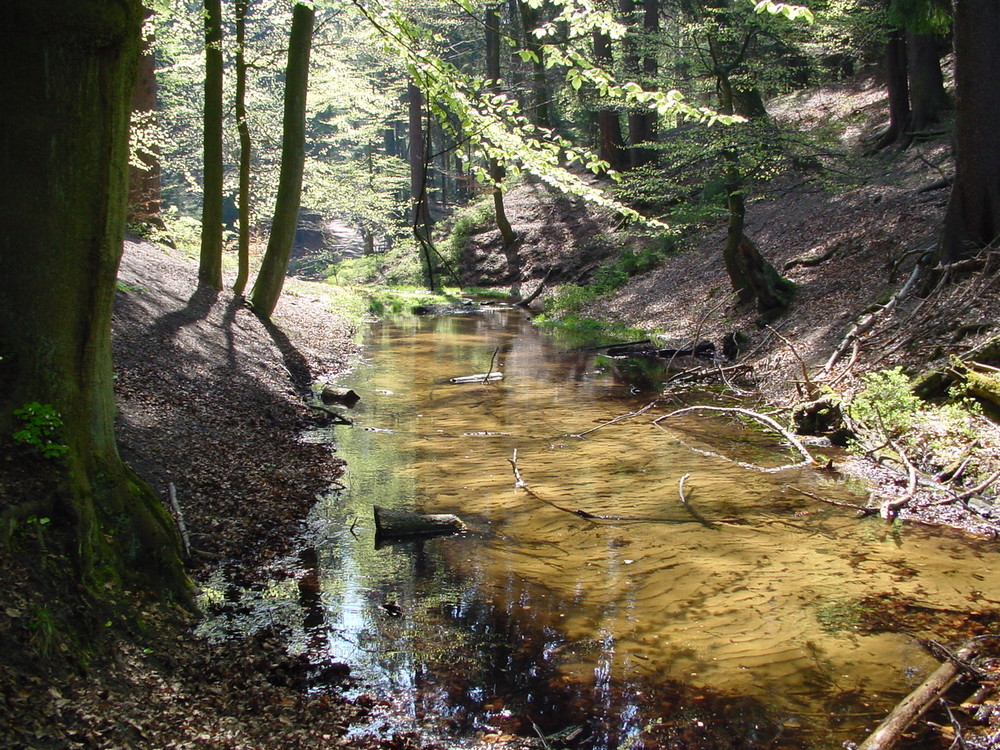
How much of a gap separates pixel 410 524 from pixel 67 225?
13.0 ft

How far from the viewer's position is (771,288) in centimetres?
1620

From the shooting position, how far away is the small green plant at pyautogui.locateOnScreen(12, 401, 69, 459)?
14.1 ft

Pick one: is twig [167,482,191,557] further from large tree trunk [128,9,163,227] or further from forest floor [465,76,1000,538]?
large tree trunk [128,9,163,227]

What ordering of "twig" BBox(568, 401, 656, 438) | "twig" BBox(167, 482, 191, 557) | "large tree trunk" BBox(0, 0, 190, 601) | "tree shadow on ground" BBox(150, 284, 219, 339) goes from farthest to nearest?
"tree shadow on ground" BBox(150, 284, 219, 339) < "twig" BBox(568, 401, 656, 438) < "twig" BBox(167, 482, 191, 557) < "large tree trunk" BBox(0, 0, 190, 601)

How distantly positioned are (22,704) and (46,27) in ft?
11.3

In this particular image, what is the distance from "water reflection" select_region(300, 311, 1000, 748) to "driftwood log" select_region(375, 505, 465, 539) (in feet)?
0.52

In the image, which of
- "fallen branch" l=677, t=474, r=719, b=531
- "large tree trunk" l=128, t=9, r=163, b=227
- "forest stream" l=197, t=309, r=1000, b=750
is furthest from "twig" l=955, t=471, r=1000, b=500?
"large tree trunk" l=128, t=9, r=163, b=227

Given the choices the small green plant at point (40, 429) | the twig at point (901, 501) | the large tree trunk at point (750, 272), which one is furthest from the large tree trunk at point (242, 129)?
the twig at point (901, 501)

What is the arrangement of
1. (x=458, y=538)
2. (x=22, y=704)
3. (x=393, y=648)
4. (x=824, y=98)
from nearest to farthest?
(x=22, y=704) < (x=393, y=648) < (x=458, y=538) < (x=824, y=98)

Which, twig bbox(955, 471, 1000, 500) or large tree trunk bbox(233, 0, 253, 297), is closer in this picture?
twig bbox(955, 471, 1000, 500)

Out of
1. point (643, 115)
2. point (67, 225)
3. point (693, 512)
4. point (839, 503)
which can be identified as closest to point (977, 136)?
point (839, 503)

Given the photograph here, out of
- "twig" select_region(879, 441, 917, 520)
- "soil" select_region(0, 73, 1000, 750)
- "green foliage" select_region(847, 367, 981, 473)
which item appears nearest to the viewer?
"soil" select_region(0, 73, 1000, 750)

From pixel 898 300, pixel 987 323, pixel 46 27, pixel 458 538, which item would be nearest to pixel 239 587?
pixel 458 538

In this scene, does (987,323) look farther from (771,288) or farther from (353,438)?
(353,438)
